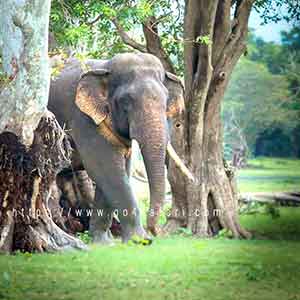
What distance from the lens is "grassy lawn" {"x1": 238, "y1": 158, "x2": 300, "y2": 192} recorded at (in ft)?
13.0

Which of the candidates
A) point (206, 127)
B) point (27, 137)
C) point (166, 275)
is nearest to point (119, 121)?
point (206, 127)

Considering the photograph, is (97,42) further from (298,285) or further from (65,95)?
(298,285)

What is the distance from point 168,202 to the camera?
7.30 m

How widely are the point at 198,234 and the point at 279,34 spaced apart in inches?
88.8

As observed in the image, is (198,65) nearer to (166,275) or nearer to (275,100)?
(275,100)

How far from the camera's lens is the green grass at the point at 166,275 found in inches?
149

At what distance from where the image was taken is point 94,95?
19.4ft

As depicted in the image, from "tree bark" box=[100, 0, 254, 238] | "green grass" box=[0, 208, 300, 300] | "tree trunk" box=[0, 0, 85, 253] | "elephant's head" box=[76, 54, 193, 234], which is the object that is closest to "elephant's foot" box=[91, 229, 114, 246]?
"elephant's head" box=[76, 54, 193, 234]

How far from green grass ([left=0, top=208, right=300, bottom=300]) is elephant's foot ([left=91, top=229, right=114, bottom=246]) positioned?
1.29 metres

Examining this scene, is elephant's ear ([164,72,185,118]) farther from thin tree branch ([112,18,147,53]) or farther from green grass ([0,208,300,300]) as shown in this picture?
green grass ([0,208,300,300])

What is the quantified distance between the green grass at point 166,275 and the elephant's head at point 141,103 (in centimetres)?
119

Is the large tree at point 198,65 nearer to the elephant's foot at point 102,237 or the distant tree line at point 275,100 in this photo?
the elephant's foot at point 102,237

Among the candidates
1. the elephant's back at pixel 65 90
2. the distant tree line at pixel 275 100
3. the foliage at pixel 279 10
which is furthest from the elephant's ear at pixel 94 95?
the distant tree line at pixel 275 100

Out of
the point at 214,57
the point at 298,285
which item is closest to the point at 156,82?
the point at 214,57
